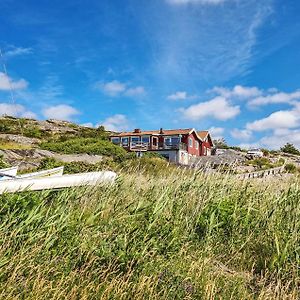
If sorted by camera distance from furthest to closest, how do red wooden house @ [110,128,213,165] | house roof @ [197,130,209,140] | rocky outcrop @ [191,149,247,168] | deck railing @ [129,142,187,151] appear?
house roof @ [197,130,209,140] < red wooden house @ [110,128,213,165] < deck railing @ [129,142,187,151] < rocky outcrop @ [191,149,247,168]

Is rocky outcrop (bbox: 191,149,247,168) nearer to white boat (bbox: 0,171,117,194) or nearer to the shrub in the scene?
white boat (bbox: 0,171,117,194)

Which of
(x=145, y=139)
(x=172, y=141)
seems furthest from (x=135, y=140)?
(x=172, y=141)

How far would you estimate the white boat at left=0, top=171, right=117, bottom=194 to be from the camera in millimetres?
6164

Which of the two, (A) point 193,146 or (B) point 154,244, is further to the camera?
(A) point 193,146

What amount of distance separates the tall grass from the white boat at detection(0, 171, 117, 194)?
209mm

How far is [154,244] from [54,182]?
2705 millimetres

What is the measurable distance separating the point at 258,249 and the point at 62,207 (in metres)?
2.93

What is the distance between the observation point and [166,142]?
2132 inches

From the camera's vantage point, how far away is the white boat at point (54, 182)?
6164mm

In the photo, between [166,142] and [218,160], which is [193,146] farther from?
[218,160]

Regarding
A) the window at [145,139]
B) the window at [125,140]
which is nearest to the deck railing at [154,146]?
the window at [145,139]

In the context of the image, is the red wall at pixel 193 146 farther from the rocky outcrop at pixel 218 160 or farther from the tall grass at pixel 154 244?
the tall grass at pixel 154 244

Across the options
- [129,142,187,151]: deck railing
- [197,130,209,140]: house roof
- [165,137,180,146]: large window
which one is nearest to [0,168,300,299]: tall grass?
[129,142,187,151]: deck railing

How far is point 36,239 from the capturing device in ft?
15.0
